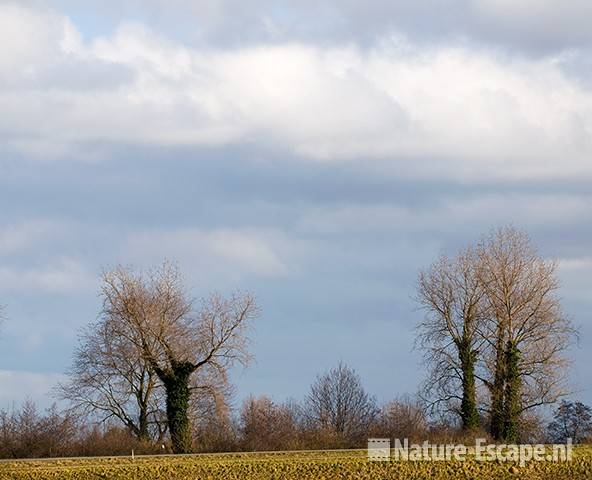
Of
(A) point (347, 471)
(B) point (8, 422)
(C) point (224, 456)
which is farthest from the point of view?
(B) point (8, 422)

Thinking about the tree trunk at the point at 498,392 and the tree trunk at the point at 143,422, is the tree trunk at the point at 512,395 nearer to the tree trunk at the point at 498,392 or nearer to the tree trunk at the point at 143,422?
the tree trunk at the point at 498,392

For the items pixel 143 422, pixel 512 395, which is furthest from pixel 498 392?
pixel 143 422

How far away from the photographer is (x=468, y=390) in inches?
2415

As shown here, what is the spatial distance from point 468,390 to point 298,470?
25.7 metres

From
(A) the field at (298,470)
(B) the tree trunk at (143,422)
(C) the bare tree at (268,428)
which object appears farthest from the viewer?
(B) the tree trunk at (143,422)

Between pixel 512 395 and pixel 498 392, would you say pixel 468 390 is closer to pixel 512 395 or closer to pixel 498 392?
pixel 498 392

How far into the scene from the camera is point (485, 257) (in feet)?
218

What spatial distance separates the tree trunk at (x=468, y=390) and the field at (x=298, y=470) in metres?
20.2

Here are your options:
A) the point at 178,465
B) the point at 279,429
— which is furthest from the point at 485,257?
the point at 178,465

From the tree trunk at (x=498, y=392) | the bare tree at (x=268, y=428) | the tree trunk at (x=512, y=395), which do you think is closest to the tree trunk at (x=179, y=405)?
the bare tree at (x=268, y=428)

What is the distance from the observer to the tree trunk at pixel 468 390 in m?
60.3

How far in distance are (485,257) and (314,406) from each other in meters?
19.3

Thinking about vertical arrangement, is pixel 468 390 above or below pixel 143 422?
above

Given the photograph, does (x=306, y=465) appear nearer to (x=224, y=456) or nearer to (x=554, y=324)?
(x=224, y=456)
